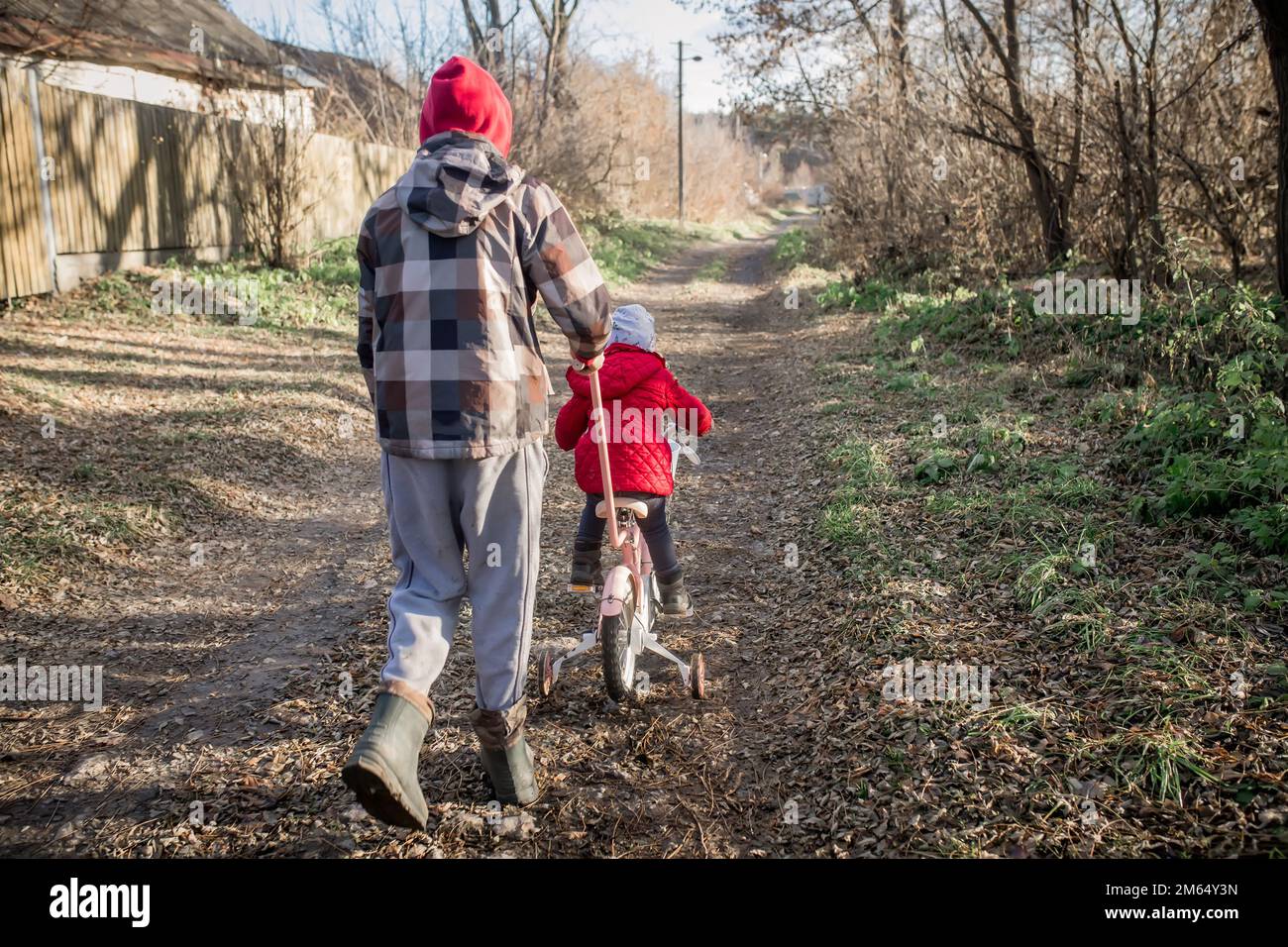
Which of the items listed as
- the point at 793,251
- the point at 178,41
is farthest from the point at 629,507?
the point at 178,41

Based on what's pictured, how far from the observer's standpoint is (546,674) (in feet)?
13.0

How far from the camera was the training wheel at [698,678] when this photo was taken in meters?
4.00

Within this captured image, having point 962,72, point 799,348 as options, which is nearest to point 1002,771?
point 799,348

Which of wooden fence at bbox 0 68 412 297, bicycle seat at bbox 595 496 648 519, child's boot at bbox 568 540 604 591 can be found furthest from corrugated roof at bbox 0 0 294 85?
bicycle seat at bbox 595 496 648 519

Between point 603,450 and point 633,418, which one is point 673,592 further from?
point 603,450

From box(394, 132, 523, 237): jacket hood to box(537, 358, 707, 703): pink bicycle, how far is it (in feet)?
3.15

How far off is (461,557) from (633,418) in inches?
49.4

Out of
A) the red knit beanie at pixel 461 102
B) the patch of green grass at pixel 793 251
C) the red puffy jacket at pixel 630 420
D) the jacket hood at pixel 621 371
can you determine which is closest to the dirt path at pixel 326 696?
the red puffy jacket at pixel 630 420

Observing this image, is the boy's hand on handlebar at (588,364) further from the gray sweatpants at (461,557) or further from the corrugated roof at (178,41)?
the corrugated roof at (178,41)

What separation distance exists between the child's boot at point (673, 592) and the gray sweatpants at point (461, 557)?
4.96ft

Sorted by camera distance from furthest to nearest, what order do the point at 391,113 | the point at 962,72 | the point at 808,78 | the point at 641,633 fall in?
the point at 391,113 < the point at 808,78 < the point at 962,72 < the point at 641,633

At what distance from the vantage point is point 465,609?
4961 mm
